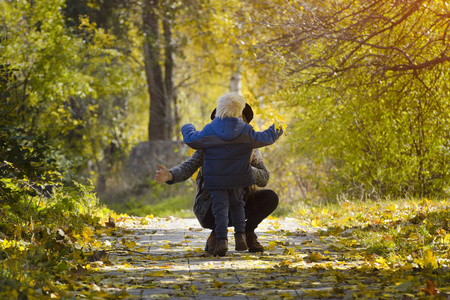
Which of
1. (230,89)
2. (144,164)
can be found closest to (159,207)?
(144,164)

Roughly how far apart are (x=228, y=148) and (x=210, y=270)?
4.07 ft

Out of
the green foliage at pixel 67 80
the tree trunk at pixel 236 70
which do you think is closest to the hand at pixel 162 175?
the green foliage at pixel 67 80

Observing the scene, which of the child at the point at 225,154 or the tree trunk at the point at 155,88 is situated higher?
the tree trunk at the point at 155,88

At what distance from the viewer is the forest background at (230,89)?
254 inches

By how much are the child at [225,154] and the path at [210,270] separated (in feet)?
1.55

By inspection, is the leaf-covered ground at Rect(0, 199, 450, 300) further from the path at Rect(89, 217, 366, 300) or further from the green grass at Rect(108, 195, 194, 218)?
the green grass at Rect(108, 195, 194, 218)

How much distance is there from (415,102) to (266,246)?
206 inches

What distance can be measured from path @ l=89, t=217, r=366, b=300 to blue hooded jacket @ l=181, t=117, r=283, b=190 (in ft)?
2.49

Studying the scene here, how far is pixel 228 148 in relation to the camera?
570 cm

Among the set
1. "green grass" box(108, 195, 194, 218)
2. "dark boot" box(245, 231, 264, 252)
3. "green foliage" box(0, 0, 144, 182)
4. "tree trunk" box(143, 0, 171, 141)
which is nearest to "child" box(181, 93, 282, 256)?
"dark boot" box(245, 231, 264, 252)

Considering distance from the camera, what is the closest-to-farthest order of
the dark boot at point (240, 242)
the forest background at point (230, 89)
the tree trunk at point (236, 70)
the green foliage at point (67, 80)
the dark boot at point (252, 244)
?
the dark boot at point (240, 242) → the dark boot at point (252, 244) → the forest background at point (230, 89) → the green foliage at point (67, 80) → the tree trunk at point (236, 70)

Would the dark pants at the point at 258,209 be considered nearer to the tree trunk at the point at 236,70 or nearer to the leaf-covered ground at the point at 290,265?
the leaf-covered ground at the point at 290,265

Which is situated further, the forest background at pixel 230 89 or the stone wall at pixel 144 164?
the stone wall at pixel 144 164

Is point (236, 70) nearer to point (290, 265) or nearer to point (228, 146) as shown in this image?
point (228, 146)
